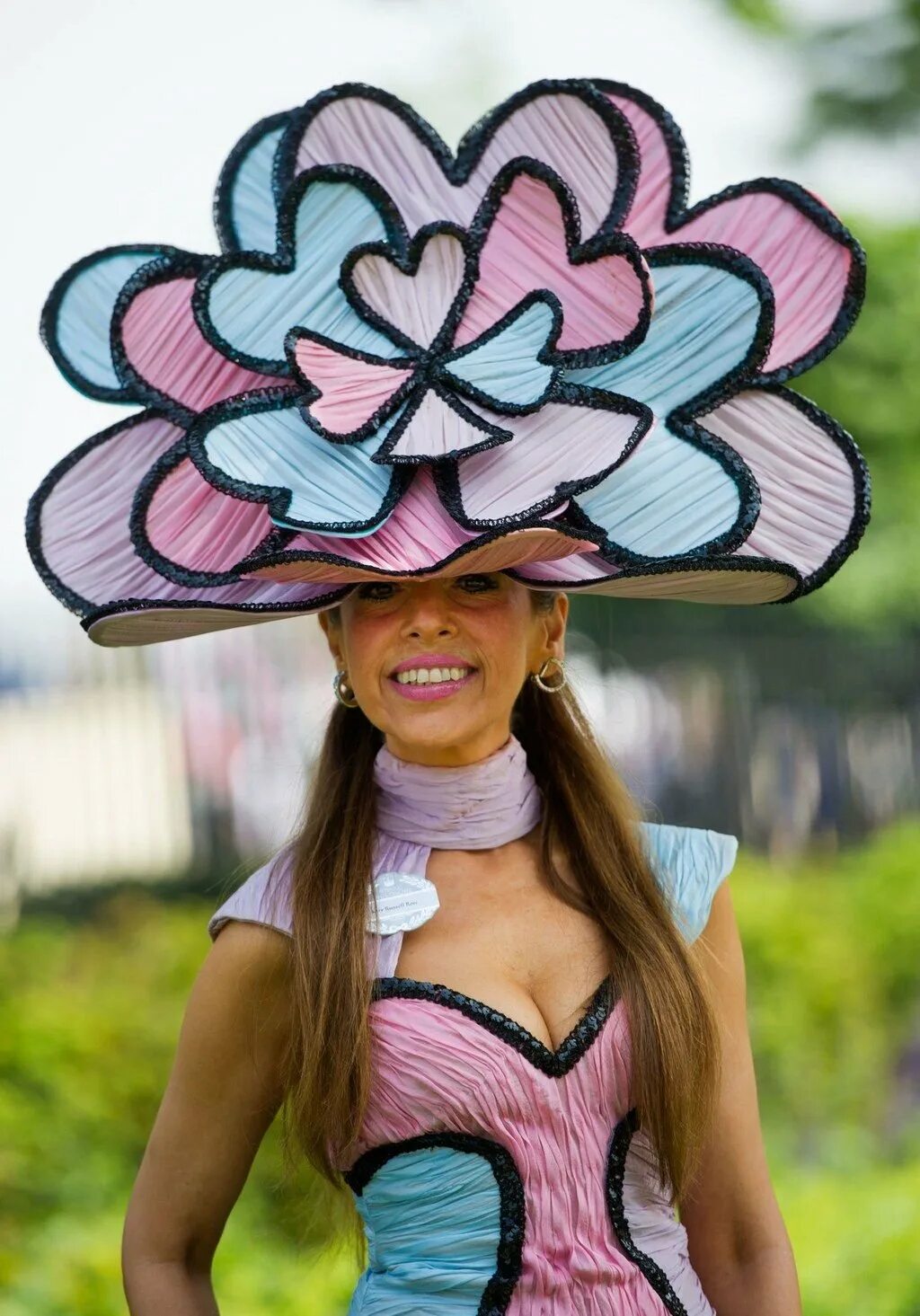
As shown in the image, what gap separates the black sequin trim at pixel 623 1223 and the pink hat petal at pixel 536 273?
3.36 feet

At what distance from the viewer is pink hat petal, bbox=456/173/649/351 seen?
6.84ft

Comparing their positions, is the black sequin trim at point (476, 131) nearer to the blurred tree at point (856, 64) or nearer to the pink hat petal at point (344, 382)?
the pink hat petal at point (344, 382)

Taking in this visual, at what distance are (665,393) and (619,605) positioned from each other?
11.3 m

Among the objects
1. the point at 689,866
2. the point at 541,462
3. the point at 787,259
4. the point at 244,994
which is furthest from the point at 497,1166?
the point at 787,259

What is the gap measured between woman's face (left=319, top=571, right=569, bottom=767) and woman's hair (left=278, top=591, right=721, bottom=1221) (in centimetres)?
14

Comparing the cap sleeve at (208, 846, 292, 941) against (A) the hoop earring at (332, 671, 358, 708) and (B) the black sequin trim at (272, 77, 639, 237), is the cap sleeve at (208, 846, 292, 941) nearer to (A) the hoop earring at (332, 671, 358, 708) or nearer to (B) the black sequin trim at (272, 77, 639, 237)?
(A) the hoop earring at (332, 671, 358, 708)

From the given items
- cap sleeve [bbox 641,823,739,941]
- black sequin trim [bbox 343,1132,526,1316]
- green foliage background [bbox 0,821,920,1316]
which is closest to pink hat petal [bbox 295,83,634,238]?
cap sleeve [bbox 641,823,739,941]

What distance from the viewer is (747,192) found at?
7.02ft

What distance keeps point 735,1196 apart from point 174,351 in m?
1.40

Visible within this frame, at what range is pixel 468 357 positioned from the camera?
2.07m

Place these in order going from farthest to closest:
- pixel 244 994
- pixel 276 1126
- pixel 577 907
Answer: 1. pixel 276 1126
2. pixel 577 907
3. pixel 244 994

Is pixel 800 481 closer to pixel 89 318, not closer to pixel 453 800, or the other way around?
pixel 453 800

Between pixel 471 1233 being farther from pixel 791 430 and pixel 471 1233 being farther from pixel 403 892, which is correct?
pixel 791 430

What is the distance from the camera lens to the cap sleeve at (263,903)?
2174mm
